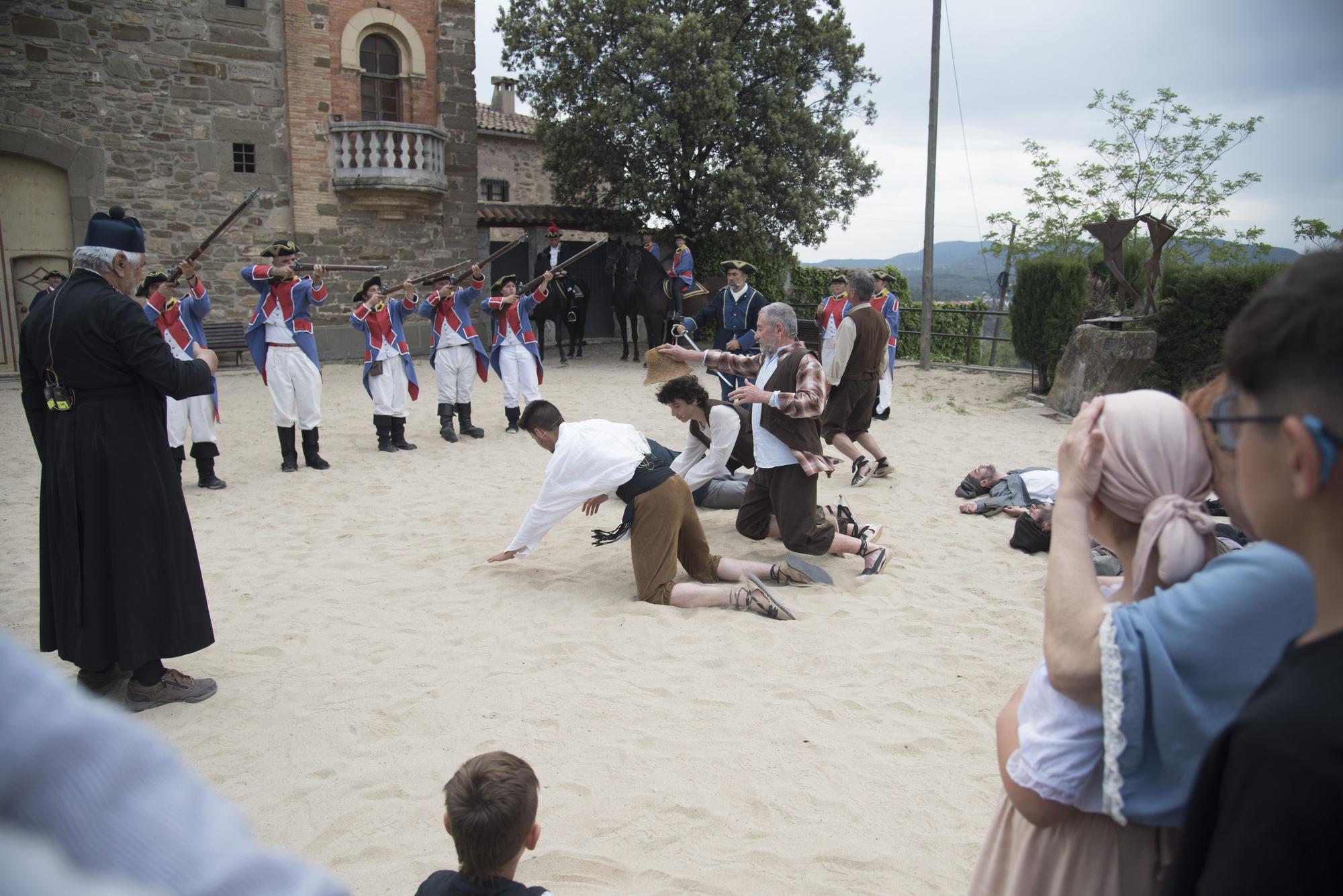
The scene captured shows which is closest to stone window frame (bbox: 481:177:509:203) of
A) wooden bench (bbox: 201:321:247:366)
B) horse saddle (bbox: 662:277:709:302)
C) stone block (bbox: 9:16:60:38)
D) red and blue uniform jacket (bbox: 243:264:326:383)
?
horse saddle (bbox: 662:277:709:302)

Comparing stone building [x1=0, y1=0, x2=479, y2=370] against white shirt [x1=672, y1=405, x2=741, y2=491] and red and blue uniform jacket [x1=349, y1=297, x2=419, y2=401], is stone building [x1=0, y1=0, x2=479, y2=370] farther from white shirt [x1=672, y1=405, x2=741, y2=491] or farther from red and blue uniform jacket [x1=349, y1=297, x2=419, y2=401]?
white shirt [x1=672, y1=405, x2=741, y2=491]

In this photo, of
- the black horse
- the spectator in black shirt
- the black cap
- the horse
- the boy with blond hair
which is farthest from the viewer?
the horse

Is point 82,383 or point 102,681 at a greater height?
point 82,383

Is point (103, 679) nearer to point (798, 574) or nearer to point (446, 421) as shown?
point (798, 574)

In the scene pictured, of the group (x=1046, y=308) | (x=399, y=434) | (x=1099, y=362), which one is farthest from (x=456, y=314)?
(x=1046, y=308)

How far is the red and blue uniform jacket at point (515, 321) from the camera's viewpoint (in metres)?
10.3

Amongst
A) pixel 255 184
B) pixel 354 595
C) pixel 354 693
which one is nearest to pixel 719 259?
pixel 255 184

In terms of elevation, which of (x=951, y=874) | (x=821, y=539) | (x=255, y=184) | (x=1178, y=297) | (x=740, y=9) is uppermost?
(x=740, y=9)

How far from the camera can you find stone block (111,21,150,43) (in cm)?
1364

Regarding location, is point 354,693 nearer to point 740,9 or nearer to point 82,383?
point 82,383

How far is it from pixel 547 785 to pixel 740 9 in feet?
54.2

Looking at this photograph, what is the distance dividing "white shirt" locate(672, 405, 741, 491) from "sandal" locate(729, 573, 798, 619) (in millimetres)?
1141

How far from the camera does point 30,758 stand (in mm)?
590

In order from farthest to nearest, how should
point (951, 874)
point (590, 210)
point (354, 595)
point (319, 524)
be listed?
point (590, 210) → point (319, 524) → point (354, 595) → point (951, 874)
